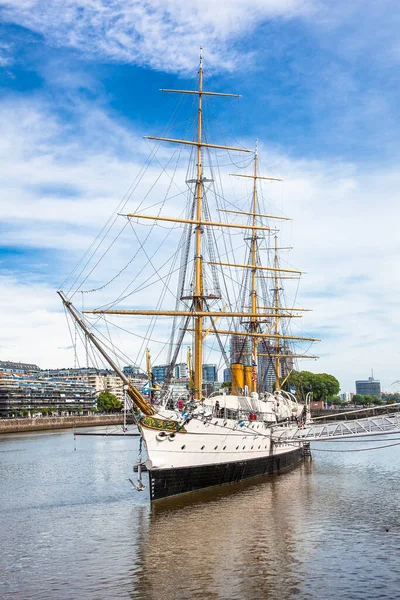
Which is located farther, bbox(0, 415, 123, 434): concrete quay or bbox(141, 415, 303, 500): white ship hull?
bbox(0, 415, 123, 434): concrete quay

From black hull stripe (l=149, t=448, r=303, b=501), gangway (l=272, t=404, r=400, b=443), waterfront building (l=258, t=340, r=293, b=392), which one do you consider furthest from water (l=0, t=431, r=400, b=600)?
waterfront building (l=258, t=340, r=293, b=392)

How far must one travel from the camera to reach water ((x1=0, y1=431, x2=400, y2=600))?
20.2 metres

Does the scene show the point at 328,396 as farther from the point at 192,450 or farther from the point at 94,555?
the point at 94,555

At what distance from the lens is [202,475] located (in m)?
37.2

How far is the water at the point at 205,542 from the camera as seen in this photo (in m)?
20.2

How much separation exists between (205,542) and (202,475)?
1152 cm

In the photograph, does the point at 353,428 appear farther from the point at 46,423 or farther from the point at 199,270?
the point at 46,423

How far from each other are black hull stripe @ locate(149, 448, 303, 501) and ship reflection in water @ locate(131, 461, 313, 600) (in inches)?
23.1

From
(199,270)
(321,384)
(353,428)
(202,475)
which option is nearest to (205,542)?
(202,475)

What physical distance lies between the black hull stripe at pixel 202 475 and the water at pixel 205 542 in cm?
85

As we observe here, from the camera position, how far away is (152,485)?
33.8 metres

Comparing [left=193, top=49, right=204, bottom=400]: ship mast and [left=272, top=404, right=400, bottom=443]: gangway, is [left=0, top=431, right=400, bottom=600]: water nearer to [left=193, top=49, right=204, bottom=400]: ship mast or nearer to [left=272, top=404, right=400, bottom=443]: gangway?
[left=272, top=404, right=400, bottom=443]: gangway

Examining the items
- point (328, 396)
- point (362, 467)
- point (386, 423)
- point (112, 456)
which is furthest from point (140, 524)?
point (328, 396)

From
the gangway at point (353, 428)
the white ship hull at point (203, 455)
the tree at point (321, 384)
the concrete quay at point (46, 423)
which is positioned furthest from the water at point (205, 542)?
the tree at point (321, 384)
